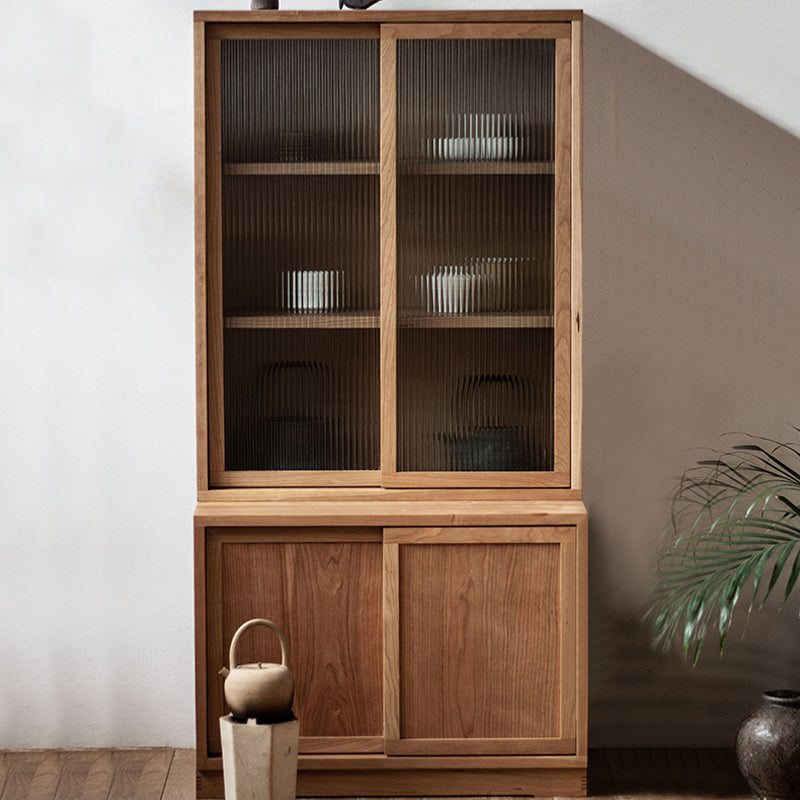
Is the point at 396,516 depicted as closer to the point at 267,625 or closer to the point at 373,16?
the point at 267,625

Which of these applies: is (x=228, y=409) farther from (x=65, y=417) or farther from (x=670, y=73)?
(x=670, y=73)

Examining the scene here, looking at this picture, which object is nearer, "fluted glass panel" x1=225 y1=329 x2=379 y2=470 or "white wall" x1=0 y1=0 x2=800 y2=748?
"fluted glass panel" x1=225 y1=329 x2=379 y2=470

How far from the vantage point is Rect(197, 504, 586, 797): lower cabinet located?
256 cm

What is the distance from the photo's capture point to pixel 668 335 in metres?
2.94

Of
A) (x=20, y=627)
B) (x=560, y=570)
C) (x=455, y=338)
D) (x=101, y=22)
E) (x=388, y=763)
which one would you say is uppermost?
(x=101, y=22)

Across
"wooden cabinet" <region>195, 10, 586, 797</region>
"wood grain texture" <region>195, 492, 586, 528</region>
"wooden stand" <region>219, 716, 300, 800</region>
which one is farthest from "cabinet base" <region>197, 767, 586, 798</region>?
"wood grain texture" <region>195, 492, 586, 528</region>

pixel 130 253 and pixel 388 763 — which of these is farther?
pixel 130 253

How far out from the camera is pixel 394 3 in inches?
113

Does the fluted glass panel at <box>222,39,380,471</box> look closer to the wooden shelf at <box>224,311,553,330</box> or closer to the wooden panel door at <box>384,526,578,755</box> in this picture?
the wooden shelf at <box>224,311,553,330</box>

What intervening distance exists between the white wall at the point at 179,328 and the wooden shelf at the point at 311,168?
1.28 feet

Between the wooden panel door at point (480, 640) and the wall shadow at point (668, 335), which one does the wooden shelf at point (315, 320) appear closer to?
the wooden panel door at point (480, 640)

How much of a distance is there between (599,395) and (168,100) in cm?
144

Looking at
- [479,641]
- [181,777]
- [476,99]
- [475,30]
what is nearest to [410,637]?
[479,641]

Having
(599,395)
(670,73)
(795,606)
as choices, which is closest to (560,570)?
(599,395)
